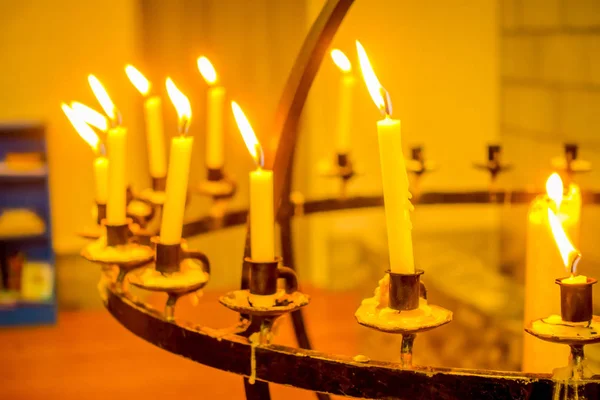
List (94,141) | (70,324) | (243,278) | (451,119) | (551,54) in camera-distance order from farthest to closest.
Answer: (451,119)
(70,324)
(551,54)
(94,141)
(243,278)

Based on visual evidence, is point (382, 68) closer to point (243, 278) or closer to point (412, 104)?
point (412, 104)

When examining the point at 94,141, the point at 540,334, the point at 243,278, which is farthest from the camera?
the point at 94,141

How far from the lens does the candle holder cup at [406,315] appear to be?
0.69 m

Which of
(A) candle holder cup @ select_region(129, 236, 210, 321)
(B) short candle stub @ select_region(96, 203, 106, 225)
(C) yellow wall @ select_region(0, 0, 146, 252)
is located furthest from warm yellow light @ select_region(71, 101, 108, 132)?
(C) yellow wall @ select_region(0, 0, 146, 252)

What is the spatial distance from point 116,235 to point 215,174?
1.36ft

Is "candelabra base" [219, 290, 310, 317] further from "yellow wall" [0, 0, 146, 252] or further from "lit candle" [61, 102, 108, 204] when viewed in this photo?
"yellow wall" [0, 0, 146, 252]

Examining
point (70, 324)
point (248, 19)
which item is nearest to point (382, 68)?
point (248, 19)

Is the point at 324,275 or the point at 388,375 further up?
→ the point at 388,375

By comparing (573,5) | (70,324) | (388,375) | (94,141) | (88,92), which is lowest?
(70,324)

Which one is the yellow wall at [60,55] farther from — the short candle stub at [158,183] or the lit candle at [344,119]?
the short candle stub at [158,183]

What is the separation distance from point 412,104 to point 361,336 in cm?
126

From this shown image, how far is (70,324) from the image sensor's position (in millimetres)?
3979

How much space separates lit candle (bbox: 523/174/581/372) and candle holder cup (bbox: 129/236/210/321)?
1.31 feet

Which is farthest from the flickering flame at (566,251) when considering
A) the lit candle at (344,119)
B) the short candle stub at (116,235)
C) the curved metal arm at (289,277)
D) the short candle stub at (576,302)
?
the lit candle at (344,119)
